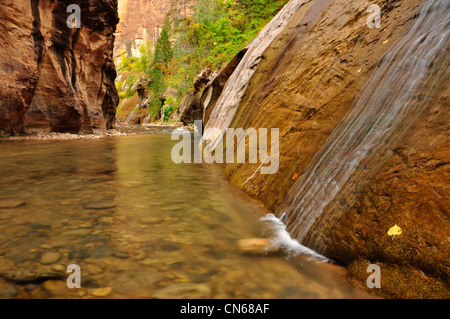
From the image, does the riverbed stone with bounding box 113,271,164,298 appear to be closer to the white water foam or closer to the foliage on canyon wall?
the white water foam

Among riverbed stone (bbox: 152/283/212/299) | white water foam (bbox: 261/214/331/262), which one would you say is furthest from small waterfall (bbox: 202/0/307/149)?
riverbed stone (bbox: 152/283/212/299)

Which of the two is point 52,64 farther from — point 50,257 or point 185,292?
point 185,292

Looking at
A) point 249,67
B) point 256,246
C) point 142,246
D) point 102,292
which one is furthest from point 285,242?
point 249,67

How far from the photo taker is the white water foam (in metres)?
1.94

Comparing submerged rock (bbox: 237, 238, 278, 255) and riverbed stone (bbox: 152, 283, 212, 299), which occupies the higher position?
submerged rock (bbox: 237, 238, 278, 255)

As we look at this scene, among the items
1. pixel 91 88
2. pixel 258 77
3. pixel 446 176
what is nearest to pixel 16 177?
pixel 258 77

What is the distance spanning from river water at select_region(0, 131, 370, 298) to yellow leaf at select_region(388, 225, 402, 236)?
399 mm

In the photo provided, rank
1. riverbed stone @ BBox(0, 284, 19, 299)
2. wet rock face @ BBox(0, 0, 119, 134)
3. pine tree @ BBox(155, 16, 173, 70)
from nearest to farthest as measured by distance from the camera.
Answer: riverbed stone @ BBox(0, 284, 19, 299) → wet rock face @ BBox(0, 0, 119, 134) → pine tree @ BBox(155, 16, 173, 70)

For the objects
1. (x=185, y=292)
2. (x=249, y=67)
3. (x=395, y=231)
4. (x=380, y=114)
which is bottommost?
(x=185, y=292)

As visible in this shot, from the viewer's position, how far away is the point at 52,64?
39.1 feet

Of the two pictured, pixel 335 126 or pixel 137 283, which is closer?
pixel 137 283

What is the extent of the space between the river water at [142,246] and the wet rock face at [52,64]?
819 centimetres

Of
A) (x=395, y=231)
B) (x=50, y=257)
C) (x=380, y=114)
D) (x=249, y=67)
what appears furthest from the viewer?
(x=249, y=67)

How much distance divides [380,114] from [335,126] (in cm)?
57
